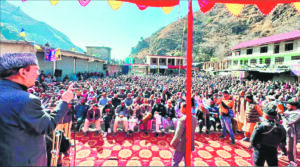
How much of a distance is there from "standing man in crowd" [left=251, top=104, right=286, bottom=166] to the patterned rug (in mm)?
1126

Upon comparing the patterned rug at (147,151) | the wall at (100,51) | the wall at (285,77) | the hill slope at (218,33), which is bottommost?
the patterned rug at (147,151)

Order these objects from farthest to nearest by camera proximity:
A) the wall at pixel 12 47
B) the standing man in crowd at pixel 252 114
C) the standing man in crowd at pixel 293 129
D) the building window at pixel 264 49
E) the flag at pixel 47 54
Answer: the building window at pixel 264 49
the flag at pixel 47 54
the wall at pixel 12 47
the standing man in crowd at pixel 252 114
the standing man in crowd at pixel 293 129

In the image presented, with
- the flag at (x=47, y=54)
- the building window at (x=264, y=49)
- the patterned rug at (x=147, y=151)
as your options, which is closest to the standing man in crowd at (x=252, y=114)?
the patterned rug at (x=147, y=151)

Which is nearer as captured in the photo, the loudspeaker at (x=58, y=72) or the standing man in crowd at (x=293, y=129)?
the standing man in crowd at (x=293, y=129)

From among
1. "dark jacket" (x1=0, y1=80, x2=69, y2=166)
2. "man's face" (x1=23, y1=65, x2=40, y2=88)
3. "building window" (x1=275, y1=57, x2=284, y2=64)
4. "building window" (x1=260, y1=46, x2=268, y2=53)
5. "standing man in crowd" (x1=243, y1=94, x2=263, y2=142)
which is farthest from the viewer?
"building window" (x1=260, y1=46, x2=268, y2=53)

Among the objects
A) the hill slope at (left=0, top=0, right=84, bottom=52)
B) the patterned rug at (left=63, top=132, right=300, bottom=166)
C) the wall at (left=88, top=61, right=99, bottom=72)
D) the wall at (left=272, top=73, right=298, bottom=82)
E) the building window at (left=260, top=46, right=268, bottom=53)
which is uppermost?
the hill slope at (left=0, top=0, right=84, bottom=52)

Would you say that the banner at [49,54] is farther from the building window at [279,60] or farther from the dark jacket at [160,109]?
the building window at [279,60]

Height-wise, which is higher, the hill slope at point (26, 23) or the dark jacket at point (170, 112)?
the hill slope at point (26, 23)

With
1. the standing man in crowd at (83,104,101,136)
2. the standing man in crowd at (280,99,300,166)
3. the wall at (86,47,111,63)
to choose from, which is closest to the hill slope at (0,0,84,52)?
the wall at (86,47,111,63)

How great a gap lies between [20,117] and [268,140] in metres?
3.26

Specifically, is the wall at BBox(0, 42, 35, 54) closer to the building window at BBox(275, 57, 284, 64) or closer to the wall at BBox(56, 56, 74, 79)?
the wall at BBox(56, 56, 74, 79)

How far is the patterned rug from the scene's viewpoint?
3.00m

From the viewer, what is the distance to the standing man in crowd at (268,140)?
2.03 m

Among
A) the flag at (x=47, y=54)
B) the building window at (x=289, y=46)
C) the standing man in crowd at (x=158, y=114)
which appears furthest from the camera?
the building window at (x=289, y=46)
